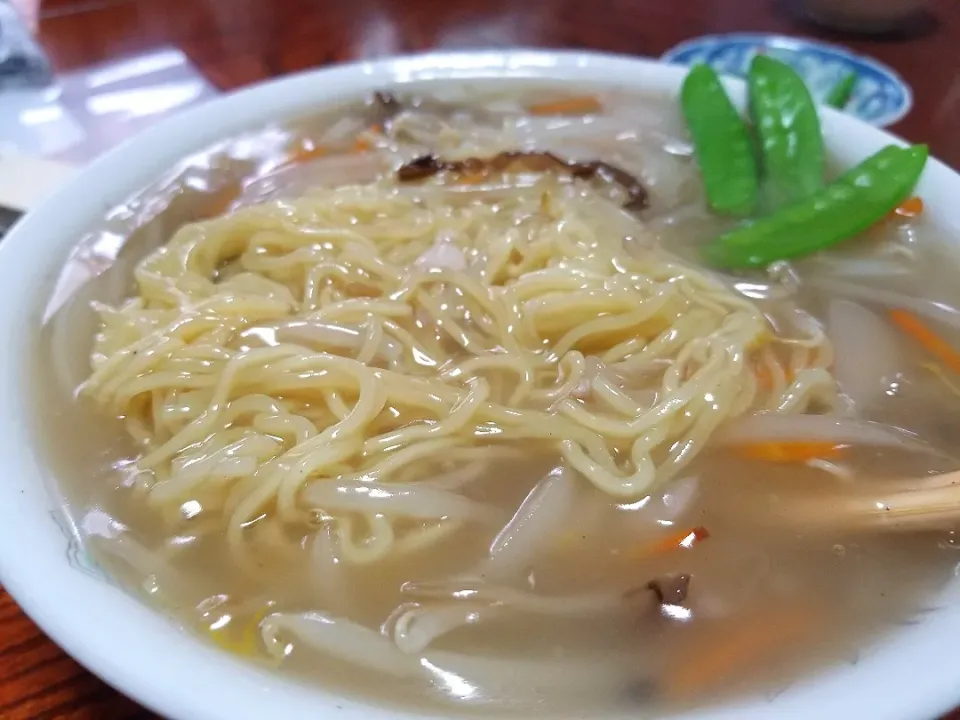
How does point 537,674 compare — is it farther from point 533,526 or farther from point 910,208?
point 910,208

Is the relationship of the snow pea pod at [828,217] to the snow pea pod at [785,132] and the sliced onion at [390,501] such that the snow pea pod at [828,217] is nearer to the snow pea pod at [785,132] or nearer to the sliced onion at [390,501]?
the snow pea pod at [785,132]

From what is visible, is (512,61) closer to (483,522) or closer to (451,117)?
(451,117)

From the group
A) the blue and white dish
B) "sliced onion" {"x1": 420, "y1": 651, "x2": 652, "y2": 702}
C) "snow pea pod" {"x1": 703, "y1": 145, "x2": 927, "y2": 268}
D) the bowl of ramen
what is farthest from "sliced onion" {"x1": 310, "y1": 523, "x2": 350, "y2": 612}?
the blue and white dish

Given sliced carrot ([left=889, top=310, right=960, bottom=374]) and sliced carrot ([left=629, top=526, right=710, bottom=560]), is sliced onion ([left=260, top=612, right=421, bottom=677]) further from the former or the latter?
sliced carrot ([left=889, top=310, right=960, bottom=374])

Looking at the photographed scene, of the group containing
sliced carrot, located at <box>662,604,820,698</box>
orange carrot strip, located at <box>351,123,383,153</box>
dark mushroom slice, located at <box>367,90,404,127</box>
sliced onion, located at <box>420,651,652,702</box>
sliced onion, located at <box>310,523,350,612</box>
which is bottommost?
sliced carrot, located at <box>662,604,820,698</box>

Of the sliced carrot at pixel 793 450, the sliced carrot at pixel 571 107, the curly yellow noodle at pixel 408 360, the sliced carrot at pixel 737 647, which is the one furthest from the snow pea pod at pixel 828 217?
the sliced carrot at pixel 737 647

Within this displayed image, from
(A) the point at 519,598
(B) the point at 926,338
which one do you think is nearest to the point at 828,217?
(B) the point at 926,338
